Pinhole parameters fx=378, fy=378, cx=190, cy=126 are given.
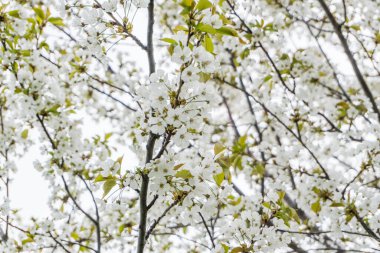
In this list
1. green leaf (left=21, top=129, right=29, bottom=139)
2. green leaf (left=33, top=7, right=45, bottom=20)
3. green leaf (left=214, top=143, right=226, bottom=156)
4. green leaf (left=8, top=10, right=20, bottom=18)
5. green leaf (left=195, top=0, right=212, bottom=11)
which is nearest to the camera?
green leaf (left=195, top=0, right=212, bottom=11)

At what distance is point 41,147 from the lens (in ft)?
11.6

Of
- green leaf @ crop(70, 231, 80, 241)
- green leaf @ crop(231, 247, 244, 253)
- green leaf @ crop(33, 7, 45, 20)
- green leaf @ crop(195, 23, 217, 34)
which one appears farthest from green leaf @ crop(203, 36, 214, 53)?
green leaf @ crop(70, 231, 80, 241)

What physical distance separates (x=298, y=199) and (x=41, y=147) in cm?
251

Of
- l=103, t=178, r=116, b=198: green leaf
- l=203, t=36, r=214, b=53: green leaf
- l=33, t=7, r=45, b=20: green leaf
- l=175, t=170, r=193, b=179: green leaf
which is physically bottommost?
l=175, t=170, r=193, b=179: green leaf

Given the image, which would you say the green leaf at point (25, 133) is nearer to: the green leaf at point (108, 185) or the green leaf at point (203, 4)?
the green leaf at point (108, 185)

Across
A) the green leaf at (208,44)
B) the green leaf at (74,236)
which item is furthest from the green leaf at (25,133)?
the green leaf at (208,44)

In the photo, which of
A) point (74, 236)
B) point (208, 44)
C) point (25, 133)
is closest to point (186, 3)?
point (208, 44)

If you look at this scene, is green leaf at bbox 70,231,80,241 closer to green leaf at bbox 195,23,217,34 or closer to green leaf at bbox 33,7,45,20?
green leaf at bbox 33,7,45,20

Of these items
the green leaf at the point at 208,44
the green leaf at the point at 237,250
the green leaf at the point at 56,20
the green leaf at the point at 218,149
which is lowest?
the green leaf at the point at 237,250

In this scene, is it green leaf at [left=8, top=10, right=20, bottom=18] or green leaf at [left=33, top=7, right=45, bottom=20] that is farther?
green leaf at [left=33, top=7, right=45, bottom=20]

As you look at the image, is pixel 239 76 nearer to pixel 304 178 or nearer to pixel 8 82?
pixel 304 178

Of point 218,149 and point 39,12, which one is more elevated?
point 39,12

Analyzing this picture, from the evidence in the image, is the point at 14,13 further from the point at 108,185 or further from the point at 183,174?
the point at 183,174

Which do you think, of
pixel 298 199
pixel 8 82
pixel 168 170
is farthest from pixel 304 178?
pixel 8 82
